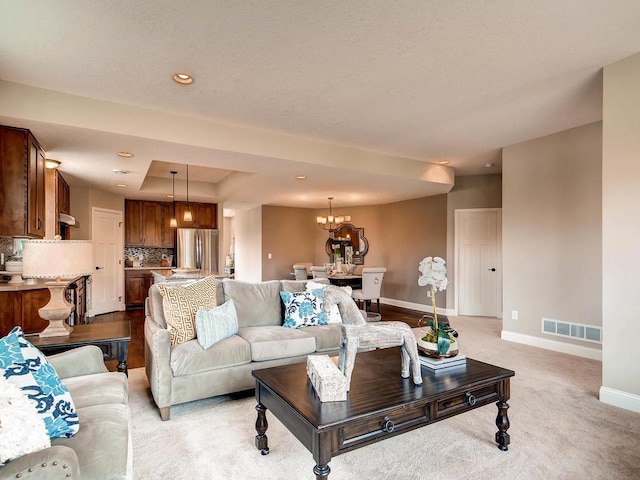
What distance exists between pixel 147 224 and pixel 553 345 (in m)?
7.73

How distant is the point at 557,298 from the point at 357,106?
10.9 ft

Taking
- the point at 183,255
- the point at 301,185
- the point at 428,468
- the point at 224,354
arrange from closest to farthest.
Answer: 1. the point at 428,468
2. the point at 224,354
3. the point at 301,185
4. the point at 183,255

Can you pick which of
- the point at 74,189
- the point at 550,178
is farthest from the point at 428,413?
the point at 74,189

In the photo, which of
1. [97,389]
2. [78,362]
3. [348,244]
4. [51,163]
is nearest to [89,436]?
[97,389]

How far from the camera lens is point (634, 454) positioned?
2.20 m

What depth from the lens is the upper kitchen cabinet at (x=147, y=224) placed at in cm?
784

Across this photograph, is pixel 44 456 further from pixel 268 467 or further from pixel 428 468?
pixel 428 468

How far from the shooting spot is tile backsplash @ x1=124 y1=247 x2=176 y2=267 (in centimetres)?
823

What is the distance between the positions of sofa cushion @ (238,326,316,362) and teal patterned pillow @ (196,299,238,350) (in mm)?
161

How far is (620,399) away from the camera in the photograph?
2834 millimetres

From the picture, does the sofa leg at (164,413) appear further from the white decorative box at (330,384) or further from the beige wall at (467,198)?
the beige wall at (467,198)

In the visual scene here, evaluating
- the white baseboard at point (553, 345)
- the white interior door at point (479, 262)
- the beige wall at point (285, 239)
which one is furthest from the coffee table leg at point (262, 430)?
the beige wall at point (285, 239)

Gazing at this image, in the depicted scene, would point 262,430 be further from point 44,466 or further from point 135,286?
point 135,286

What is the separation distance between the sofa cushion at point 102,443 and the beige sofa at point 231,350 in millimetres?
1026
